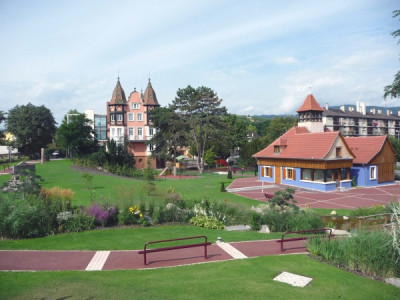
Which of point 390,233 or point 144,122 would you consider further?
point 144,122

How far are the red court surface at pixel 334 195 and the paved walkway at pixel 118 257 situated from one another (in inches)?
506

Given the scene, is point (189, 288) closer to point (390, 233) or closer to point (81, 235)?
point (390, 233)

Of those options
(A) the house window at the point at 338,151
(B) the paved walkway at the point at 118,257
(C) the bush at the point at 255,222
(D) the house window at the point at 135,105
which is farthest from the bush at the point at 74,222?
(D) the house window at the point at 135,105

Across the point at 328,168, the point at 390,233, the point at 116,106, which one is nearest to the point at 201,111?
the point at 116,106

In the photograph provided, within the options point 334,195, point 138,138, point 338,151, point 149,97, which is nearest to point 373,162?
point 338,151

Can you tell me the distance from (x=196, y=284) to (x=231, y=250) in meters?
3.83

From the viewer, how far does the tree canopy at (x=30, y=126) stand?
58581mm

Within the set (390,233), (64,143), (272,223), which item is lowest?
(272,223)

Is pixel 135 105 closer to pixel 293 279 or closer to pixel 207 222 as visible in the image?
pixel 207 222

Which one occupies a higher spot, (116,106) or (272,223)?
(116,106)

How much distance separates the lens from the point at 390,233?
9.31m

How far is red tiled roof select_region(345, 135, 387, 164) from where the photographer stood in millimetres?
33500

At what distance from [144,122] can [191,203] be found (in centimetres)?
4087

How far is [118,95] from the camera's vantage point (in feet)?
182
